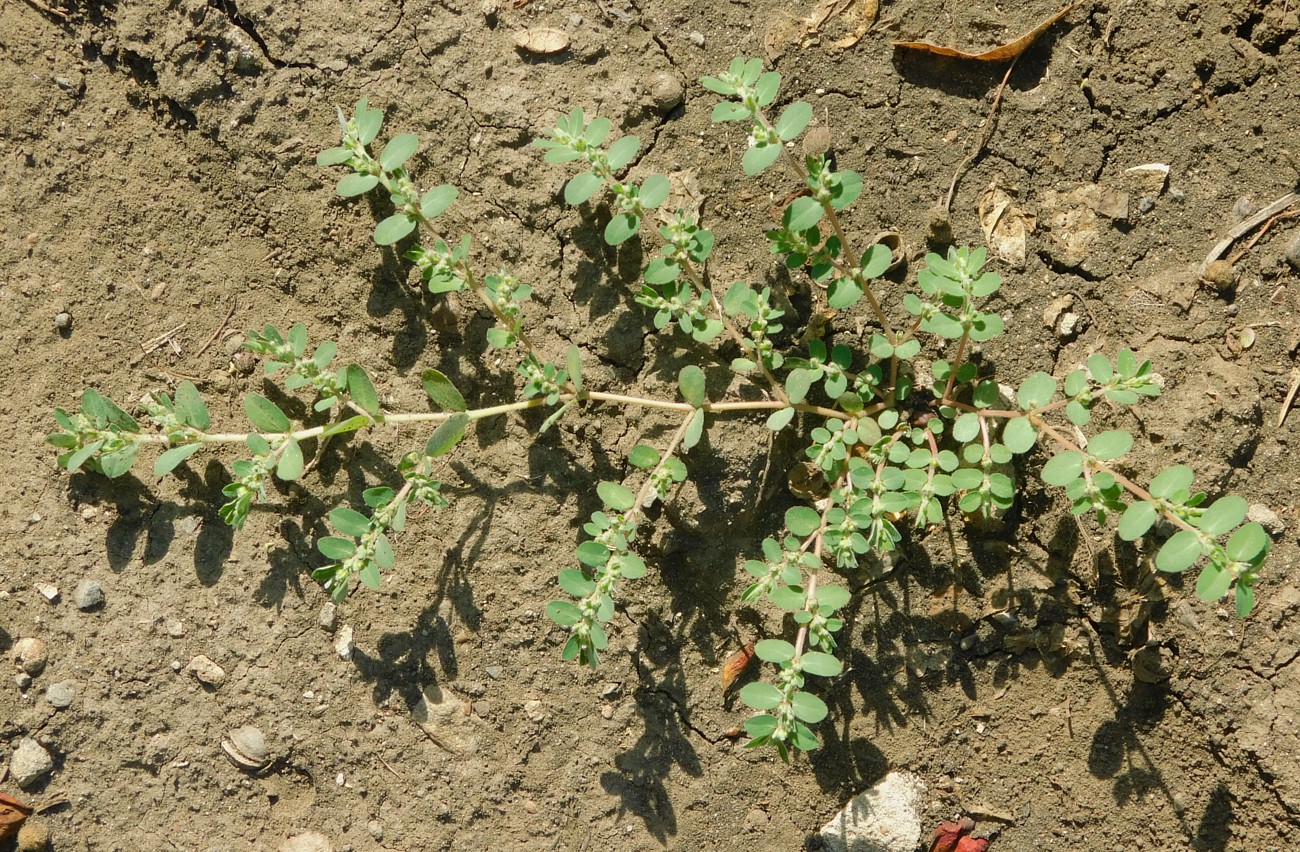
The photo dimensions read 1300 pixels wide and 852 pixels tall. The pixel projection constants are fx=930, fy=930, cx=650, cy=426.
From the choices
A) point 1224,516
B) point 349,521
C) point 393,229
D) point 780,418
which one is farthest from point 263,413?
point 1224,516

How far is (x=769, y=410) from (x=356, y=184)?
1.58 meters

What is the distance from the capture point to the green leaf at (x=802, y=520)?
2.92m

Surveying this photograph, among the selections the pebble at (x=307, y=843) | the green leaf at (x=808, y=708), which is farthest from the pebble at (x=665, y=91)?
the pebble at (x=307, y=843)

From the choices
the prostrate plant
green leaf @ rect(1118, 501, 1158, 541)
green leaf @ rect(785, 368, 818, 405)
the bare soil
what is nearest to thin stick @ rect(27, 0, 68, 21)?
the bare soil

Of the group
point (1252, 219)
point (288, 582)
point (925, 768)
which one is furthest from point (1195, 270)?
point (288, 582)

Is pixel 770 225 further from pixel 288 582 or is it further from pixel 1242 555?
pixel 288 582

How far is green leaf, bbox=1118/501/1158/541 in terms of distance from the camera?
8.21ft

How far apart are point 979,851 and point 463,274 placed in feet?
8.81

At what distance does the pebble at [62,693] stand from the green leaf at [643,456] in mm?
2248

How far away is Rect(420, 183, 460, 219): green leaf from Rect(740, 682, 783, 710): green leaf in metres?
1.81

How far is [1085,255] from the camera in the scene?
3.28 metres

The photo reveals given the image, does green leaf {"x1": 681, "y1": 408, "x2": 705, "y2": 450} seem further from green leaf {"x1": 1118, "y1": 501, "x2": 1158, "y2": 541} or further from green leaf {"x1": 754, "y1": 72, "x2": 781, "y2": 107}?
green leaf {"x1": 1118, "y1": 501, "x2": 1158, "y2": 541}

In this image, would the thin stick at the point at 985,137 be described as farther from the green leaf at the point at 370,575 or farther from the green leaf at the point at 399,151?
the green leaf at the point at 370,575

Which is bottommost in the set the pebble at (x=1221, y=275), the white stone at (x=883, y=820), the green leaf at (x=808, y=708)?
the white stone at (x=883, y=820)
